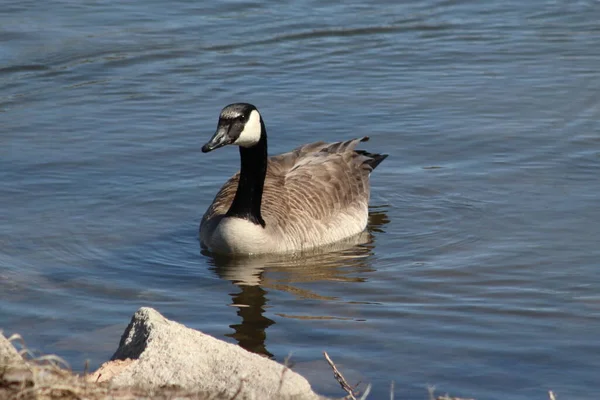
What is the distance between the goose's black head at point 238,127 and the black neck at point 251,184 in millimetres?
115

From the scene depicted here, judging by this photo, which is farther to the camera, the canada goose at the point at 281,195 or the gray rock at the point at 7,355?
the canada goose at the point at 281,195

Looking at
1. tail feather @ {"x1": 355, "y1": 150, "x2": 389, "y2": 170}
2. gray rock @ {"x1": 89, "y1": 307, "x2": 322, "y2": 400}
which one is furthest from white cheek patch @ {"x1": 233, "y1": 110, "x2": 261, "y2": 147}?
gray rock @ {"x1": 89, "y1": 307, "x2": 322, "y2": 400}

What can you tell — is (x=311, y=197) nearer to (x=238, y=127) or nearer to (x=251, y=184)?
(x=251, y=184)

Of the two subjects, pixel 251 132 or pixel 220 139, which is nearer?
pixel 220 139

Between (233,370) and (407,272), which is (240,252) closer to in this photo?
(407,272)

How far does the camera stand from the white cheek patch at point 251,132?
9828mm

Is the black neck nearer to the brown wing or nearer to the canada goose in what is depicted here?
the canada goose

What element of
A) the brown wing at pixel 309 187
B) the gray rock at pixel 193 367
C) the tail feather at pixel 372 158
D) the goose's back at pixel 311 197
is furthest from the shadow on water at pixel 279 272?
the gray rock at pixel 193 367

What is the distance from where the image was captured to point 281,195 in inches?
428

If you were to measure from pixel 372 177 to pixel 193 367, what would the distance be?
699 centimetres

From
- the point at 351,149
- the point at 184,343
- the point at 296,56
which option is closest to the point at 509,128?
the point at 351,149

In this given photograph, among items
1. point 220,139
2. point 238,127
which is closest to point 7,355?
point 220,139

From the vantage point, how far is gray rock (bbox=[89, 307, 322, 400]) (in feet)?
17.9

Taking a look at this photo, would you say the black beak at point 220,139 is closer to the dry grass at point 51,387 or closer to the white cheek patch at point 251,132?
the white cheek patch at point 251,132
